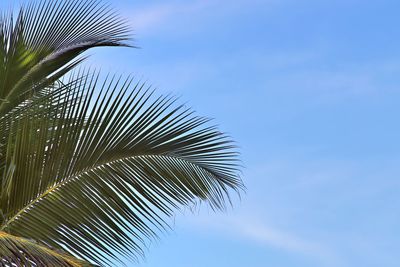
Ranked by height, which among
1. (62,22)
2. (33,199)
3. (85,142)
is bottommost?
(33,199)

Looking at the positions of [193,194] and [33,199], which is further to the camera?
[193,194]

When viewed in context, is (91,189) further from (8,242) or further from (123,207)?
(8,242)

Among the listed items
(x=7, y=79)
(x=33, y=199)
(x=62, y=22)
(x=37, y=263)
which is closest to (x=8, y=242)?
(x=37, y=263)

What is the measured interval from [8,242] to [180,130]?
6.81 feet

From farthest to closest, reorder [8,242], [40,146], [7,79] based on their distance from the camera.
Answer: [7,79] → [40,146] → [8,242]

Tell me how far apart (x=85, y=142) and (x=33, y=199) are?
1.73 ft

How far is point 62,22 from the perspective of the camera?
7.77 meters

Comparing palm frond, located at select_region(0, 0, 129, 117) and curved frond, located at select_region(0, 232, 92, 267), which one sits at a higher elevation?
palm frond, located at select_region(0, 0, 129, 117)

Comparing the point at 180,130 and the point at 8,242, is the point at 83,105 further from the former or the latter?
the point at 8,242

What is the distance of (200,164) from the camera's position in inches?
248

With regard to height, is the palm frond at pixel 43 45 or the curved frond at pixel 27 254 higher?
the palm frond at pixel 43 45

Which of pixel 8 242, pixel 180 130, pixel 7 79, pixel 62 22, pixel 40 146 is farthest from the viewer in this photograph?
pixel 62 22

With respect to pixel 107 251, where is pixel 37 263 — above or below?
below

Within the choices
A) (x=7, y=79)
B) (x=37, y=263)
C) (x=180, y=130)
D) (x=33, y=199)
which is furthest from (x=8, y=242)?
(x=7, y=79)
